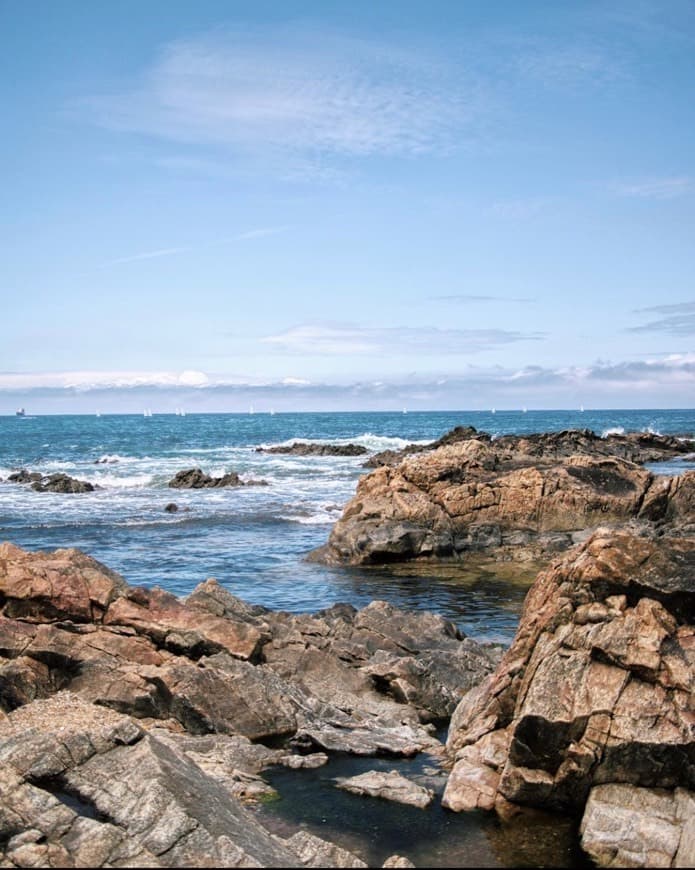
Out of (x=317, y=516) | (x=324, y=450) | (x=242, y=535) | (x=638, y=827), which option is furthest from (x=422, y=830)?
(x=324, y=450)

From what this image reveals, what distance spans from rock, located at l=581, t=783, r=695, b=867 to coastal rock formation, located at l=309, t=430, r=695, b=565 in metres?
20.3

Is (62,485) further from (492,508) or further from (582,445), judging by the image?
(582,445)

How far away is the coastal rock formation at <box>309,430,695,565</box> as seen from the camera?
30641mm

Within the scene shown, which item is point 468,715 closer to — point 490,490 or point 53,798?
point 53,798

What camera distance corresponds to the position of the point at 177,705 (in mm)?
13039

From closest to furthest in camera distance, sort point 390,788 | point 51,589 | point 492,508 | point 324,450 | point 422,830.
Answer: point 422,830
point 390,788
point 51,589
point 492,508
point 324,450

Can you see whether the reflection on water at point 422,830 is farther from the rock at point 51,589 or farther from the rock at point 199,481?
the rock at point 199,481

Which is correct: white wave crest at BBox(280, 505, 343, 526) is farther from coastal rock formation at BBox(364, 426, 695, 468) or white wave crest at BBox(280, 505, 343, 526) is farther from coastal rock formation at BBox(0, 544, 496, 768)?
coastal rock formation at BBox(0, 544, 496, 768)

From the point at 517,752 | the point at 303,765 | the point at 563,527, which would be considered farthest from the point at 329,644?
the point at 563,527

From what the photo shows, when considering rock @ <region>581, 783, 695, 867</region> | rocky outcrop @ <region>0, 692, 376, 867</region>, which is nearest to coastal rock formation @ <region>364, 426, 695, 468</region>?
rock @ <region>581, 783, 695, 867</region>

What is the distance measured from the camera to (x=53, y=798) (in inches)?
328

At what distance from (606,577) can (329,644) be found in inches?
283

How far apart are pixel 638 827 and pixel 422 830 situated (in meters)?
2.32

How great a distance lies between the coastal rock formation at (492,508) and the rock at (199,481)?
24443 millimetres
